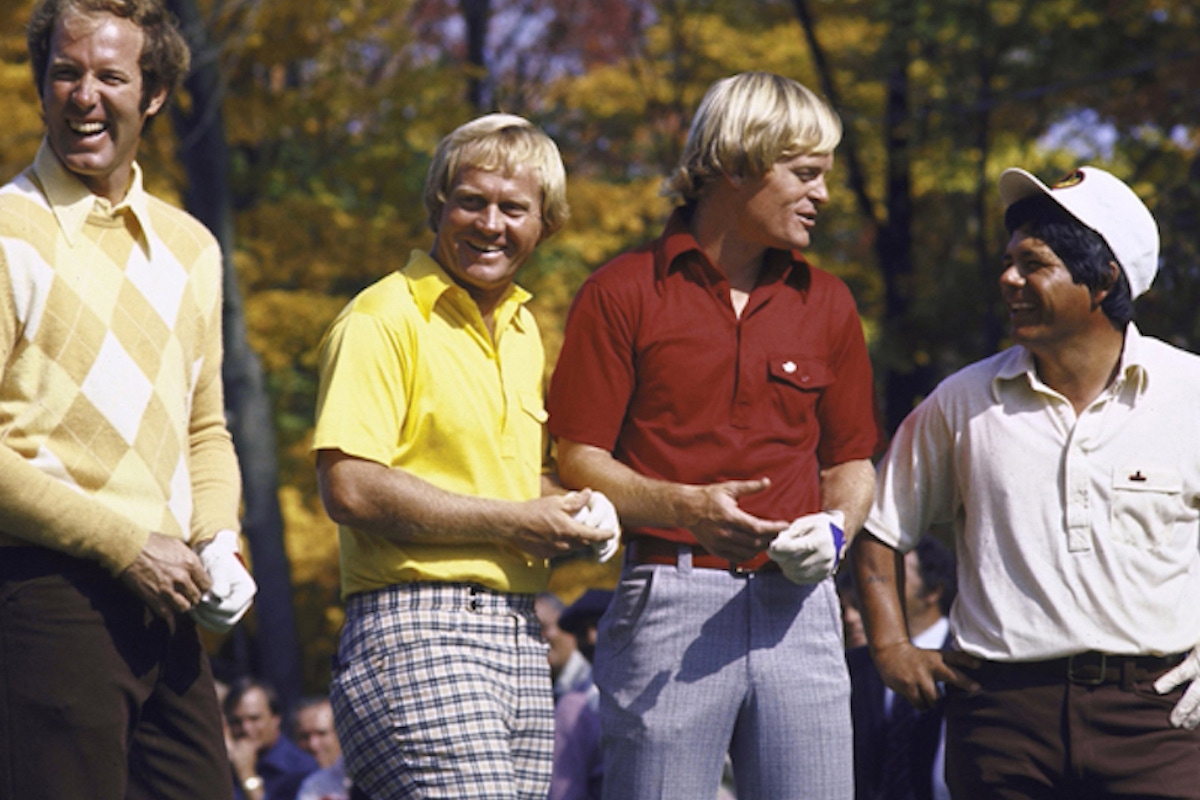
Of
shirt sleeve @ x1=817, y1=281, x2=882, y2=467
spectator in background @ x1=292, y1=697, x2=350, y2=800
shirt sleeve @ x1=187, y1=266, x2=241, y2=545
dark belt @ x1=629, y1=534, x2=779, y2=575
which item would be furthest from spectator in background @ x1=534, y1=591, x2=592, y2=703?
shirt sleeve @ x1=187, y1=266, x2=241, y2=545

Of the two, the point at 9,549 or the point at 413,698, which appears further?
the point at 413,698

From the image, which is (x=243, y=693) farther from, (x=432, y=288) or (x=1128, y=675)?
(x=1128, y=675)

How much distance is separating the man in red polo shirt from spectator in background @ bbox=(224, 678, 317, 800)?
559cm

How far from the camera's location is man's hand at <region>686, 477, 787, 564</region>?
3408mm

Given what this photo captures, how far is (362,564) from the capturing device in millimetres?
3529

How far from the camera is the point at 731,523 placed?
3.42 meters

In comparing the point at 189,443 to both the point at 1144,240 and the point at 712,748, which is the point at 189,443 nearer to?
the point at 712,748

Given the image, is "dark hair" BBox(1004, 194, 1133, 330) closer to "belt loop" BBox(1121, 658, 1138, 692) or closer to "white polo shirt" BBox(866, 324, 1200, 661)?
"white polo shirt" BBox(866, 324, 1200, 661)

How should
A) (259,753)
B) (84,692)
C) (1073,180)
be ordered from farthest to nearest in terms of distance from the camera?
(259,753), (1073,180), (84,692)

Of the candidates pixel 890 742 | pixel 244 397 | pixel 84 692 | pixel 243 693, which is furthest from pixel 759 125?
pixel 244 397

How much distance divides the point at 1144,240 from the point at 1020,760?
1275mm

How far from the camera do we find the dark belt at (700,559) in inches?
143

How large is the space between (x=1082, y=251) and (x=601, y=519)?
1354mm

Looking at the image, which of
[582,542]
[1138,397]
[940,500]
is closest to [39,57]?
[582,542]
